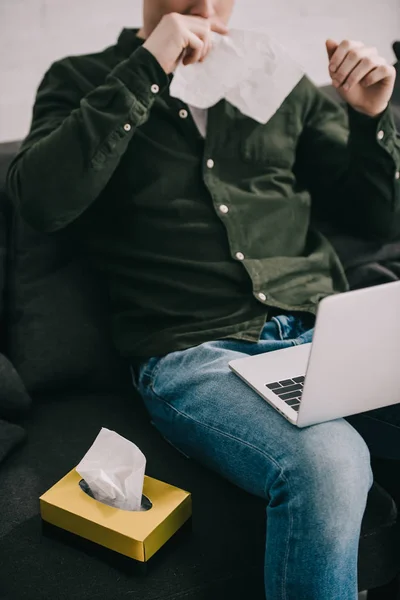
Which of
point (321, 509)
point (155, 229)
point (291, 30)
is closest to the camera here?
point (321, 509)

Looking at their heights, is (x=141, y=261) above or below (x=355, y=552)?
above

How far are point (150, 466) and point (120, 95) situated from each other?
2.16ft

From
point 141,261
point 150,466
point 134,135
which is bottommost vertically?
point 150,466

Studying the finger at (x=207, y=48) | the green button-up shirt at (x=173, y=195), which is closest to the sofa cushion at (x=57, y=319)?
the green button-up shirt at (x=173, y=195)

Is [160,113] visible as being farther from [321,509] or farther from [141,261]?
[321,509]

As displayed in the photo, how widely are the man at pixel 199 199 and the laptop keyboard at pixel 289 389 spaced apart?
3 cm

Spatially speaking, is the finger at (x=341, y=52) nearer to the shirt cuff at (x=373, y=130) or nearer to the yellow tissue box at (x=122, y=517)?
the shirt cuff at (x=373, y=130)

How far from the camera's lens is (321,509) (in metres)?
1.00

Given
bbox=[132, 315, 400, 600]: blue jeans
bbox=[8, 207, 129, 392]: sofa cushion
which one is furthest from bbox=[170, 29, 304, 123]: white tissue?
bbox=[132, 315, 400, 600]: blue jeans

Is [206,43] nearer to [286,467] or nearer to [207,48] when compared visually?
[207,48]

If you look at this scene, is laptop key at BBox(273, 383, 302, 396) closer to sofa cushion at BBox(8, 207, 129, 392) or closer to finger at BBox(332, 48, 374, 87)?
sofa cushion at BBox(8, 207, 129, 392)

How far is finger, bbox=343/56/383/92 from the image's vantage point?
54.9 inches

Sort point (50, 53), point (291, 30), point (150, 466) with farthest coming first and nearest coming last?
point (291, 30) → point (50, 53) → point (150, 466)

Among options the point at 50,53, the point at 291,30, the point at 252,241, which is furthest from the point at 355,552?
the point at 291,30
